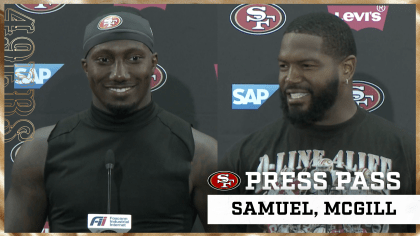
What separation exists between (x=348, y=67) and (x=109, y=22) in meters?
1.60

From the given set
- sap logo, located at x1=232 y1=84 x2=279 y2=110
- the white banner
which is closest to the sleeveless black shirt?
the white banner

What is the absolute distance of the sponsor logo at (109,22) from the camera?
94.3 inches

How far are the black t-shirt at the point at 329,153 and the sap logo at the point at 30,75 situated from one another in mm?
1348

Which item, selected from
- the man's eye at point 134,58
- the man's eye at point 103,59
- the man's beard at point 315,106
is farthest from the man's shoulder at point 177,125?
the man's beard at point 315,106

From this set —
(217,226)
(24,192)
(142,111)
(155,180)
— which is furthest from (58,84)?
(217,226)

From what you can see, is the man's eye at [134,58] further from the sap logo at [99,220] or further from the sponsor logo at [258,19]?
the sap logo at [99,220]

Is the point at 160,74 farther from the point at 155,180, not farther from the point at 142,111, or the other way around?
the point at 155,180

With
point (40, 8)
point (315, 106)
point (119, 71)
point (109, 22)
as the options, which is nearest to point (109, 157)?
point (119, 71)

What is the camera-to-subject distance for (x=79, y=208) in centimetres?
241

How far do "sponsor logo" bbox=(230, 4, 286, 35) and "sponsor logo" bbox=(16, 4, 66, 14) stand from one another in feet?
3.93

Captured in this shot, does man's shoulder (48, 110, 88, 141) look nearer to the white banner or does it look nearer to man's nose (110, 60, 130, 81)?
man's nose (110, 60, 130, 81)

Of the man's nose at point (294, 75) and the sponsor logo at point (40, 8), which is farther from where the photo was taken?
the sponsor logo at point (40, 8)

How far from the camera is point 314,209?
2.42 metres

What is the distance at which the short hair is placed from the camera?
236 cm
